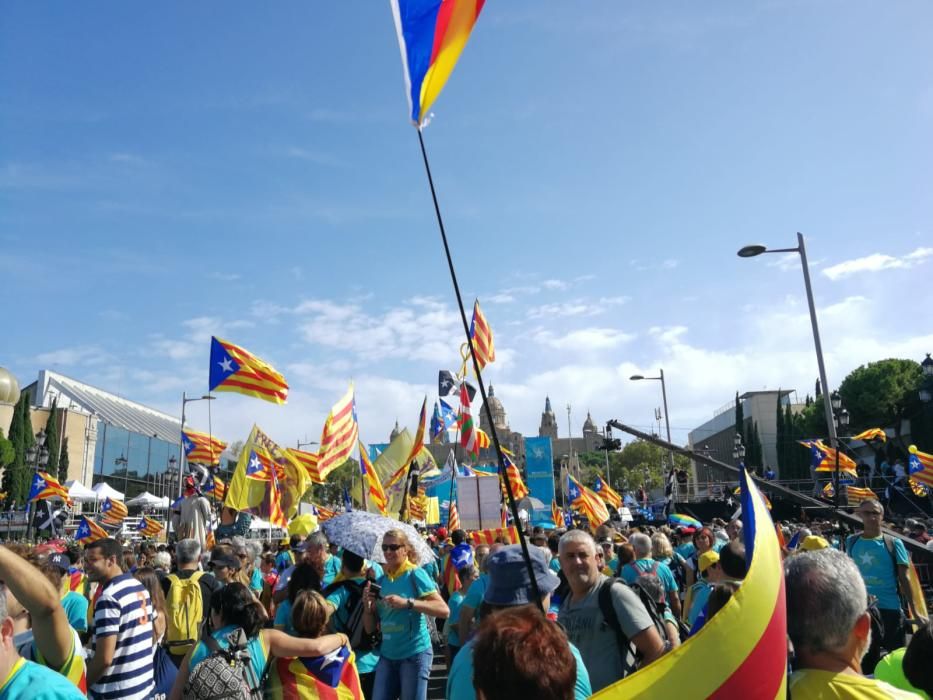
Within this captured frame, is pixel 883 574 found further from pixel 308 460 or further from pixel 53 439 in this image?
pixel 53 439

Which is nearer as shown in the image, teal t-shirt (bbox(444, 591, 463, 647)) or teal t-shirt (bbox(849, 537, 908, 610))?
teal t-shirt (bbox(849, 537, 908, 610))

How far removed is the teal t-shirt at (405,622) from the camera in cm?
581

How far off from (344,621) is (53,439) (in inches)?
2294

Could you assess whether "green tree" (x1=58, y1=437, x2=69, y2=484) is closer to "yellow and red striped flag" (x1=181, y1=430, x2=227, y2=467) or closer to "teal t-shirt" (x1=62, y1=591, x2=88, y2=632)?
"yellow and red striped flag" (x1=181, y1=430, x2=227, y2=467)

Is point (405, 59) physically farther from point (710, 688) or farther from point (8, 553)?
point (710, 688)

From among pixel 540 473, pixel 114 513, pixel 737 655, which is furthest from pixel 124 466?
pixel 737 655

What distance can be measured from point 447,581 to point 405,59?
24.4 ft

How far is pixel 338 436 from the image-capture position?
615 inches

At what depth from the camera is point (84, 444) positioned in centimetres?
6259

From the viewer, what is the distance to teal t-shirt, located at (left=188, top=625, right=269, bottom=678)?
424 centimetres

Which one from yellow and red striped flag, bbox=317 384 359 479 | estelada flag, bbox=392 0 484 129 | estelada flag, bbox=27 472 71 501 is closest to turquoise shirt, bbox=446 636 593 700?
estelada flag, bbox=392 0 484 129

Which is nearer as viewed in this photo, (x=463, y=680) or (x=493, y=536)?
(x=463, y=680)

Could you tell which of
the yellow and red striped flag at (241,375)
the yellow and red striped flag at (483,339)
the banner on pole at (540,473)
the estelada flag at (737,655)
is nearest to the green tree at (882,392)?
the banner on pole at (540,473)

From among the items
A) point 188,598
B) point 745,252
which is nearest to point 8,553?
point 188,598
